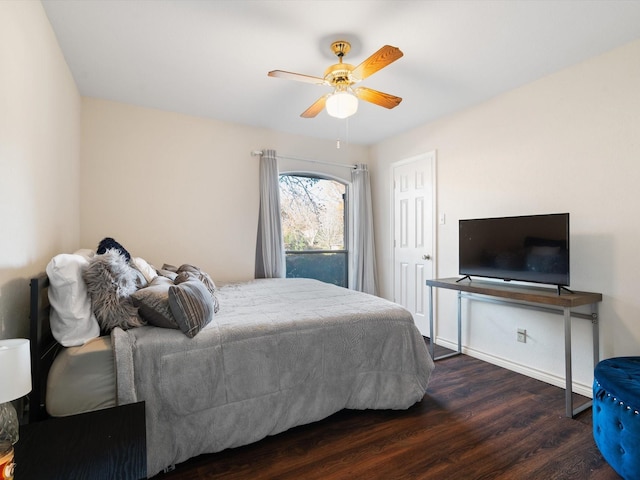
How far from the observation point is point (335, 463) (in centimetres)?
171

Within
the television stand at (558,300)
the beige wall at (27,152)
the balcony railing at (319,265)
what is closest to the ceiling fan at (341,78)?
the beige wall at (27,152)

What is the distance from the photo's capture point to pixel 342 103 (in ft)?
7.24

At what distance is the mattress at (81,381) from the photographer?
1.43 meters

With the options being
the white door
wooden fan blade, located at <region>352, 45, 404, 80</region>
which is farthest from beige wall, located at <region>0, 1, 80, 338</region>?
the white door

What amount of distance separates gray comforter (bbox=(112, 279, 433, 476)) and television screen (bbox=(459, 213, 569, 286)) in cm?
114

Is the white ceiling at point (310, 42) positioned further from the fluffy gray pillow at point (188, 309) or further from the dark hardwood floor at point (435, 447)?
the dark hardwood floor at point (435, 447)

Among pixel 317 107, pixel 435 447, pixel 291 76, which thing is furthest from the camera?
pixel 317 107

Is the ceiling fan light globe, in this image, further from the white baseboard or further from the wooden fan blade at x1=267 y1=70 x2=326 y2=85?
the white baseboard

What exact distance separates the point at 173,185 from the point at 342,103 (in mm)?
2223

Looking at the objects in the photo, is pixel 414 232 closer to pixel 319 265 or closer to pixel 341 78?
pixel 319 265

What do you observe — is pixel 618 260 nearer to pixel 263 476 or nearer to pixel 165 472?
pixel 263 476

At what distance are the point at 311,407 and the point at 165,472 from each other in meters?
0.82

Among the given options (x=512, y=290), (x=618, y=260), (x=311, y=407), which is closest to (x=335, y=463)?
(x=311, y=407)

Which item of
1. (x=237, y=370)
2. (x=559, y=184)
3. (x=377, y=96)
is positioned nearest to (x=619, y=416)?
(x=559, y=184)
